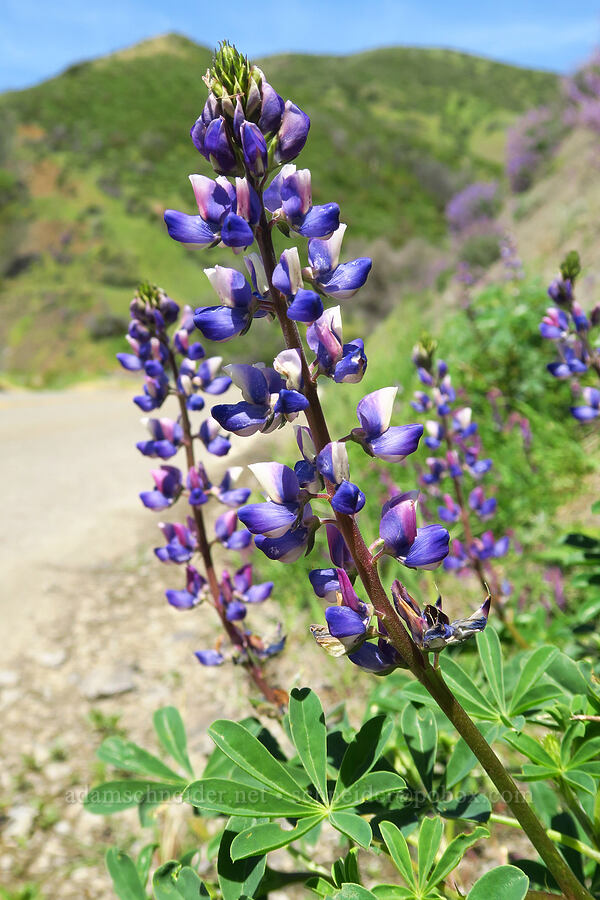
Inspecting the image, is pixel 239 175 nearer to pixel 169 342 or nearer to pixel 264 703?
pixel 169 342

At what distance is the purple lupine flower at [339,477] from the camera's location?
823mm

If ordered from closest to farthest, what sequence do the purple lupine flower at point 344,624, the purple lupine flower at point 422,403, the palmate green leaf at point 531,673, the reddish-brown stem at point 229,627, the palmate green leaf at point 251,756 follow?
1. the purple lupine flower at point 344,624
2. the palmate green leaf at point 251,756
3. the palmate green leaf at point 531,673
4. the reddish-brown stem at point 229,627
5. the purple lupine flower at point 422,403

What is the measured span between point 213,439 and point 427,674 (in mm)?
949

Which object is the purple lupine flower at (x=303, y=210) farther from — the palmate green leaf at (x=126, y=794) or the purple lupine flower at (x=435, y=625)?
the palmate green leaf at (x=126, y=794)

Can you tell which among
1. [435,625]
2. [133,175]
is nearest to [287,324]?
[435,625]

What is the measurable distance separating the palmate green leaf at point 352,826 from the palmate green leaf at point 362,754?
44mm

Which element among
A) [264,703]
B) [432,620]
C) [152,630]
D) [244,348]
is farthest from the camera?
[244,348]

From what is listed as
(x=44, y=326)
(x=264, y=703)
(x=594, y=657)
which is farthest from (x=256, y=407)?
(x=44, y=326)

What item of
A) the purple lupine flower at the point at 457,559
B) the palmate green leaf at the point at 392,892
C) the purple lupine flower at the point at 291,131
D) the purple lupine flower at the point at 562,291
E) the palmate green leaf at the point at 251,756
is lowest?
the palmate green leaf at the point at 392,892

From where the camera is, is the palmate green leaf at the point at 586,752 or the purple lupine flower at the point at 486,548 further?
the purple lupine flower at the point at 486,548

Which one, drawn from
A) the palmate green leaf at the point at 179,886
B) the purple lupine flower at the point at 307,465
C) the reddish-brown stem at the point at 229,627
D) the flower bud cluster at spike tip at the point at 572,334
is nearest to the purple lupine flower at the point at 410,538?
the purple lupine flower at the point at 307,465

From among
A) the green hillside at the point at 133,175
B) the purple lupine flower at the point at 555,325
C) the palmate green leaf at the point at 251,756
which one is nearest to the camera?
the palmate green leaf at the point at 251,756

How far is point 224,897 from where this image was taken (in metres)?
0.91

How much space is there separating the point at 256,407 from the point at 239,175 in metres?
0.35
